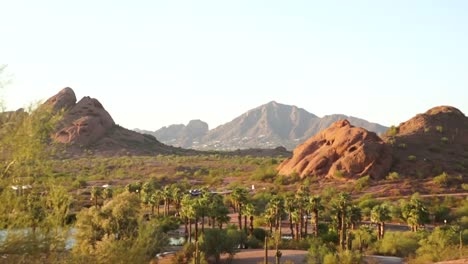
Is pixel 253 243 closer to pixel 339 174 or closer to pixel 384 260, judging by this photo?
pixel 384 260

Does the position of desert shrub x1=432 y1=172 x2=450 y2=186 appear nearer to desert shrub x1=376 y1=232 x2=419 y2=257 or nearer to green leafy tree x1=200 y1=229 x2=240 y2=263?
desert shrub x1=376 y1=232 x2=419 y2=257

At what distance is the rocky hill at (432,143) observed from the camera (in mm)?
90000

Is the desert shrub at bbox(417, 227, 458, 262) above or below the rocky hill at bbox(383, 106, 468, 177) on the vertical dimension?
below

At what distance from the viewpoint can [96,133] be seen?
485 feet

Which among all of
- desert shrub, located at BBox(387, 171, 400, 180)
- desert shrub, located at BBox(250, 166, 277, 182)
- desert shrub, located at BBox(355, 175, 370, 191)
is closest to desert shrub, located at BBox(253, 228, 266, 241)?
desert shrub, located at BBox(355, 175, 370, 191)

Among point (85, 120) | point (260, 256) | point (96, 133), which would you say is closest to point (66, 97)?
point (85, 120)

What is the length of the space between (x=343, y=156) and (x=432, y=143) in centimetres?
2104

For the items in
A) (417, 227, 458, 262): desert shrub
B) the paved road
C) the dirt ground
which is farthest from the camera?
the dirt ground

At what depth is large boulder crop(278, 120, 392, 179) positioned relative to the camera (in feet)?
289

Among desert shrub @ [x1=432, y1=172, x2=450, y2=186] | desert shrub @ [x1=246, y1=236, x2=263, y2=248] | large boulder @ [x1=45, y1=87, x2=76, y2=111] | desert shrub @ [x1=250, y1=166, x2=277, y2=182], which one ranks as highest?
large boulder @ [x1=45, y1=87, x2=76, y2=111]

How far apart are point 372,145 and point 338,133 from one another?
8.64m

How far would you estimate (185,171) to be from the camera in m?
111

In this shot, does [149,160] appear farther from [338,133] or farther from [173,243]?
[173,243]

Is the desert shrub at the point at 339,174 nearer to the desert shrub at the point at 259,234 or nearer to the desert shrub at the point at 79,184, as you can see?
the desert shrub at the point at 259,234
